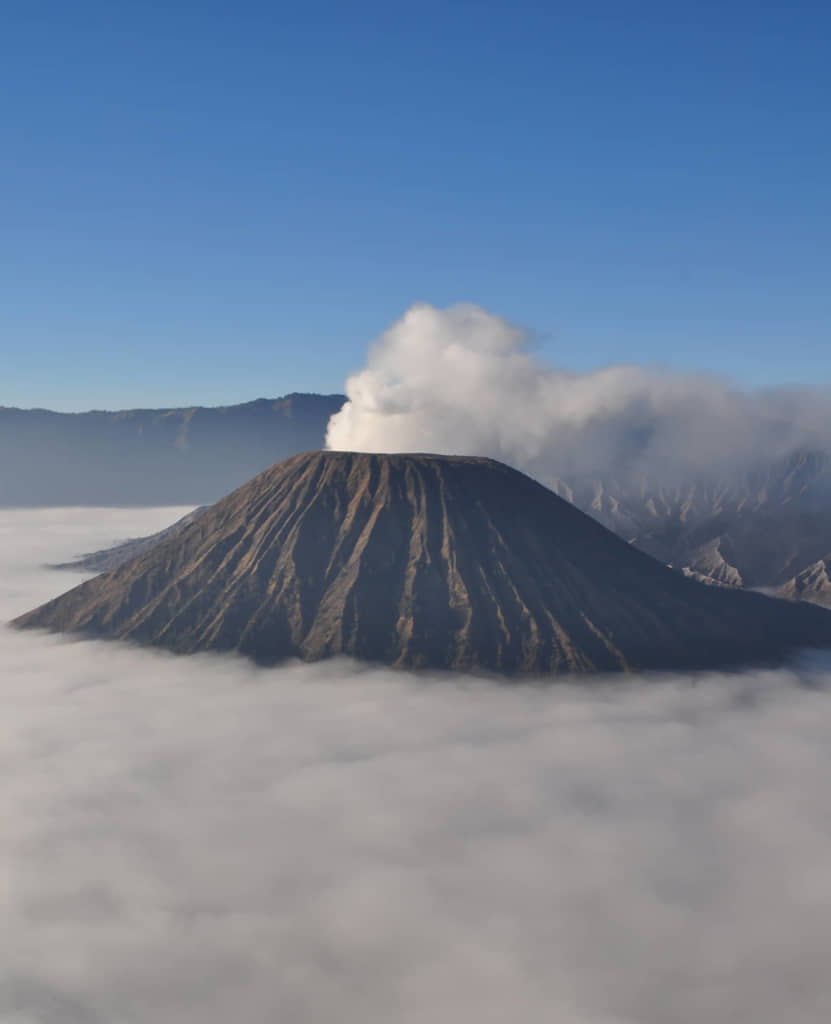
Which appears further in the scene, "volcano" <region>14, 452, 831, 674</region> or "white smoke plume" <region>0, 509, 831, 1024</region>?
"volcano" <region>14, 452, 831, 674</region>

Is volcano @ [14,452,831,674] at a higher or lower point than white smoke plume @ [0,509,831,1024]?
higher

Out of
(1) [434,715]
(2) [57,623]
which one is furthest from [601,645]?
(2) [57,623]

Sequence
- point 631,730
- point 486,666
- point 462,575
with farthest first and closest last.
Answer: point 462,575, point 486,666, point 631,730

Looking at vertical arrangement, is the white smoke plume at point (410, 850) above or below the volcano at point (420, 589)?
below

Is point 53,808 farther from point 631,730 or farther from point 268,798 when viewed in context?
point 631,730

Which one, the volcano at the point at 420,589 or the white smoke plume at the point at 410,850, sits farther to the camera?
the volcano at the point at 420,589
